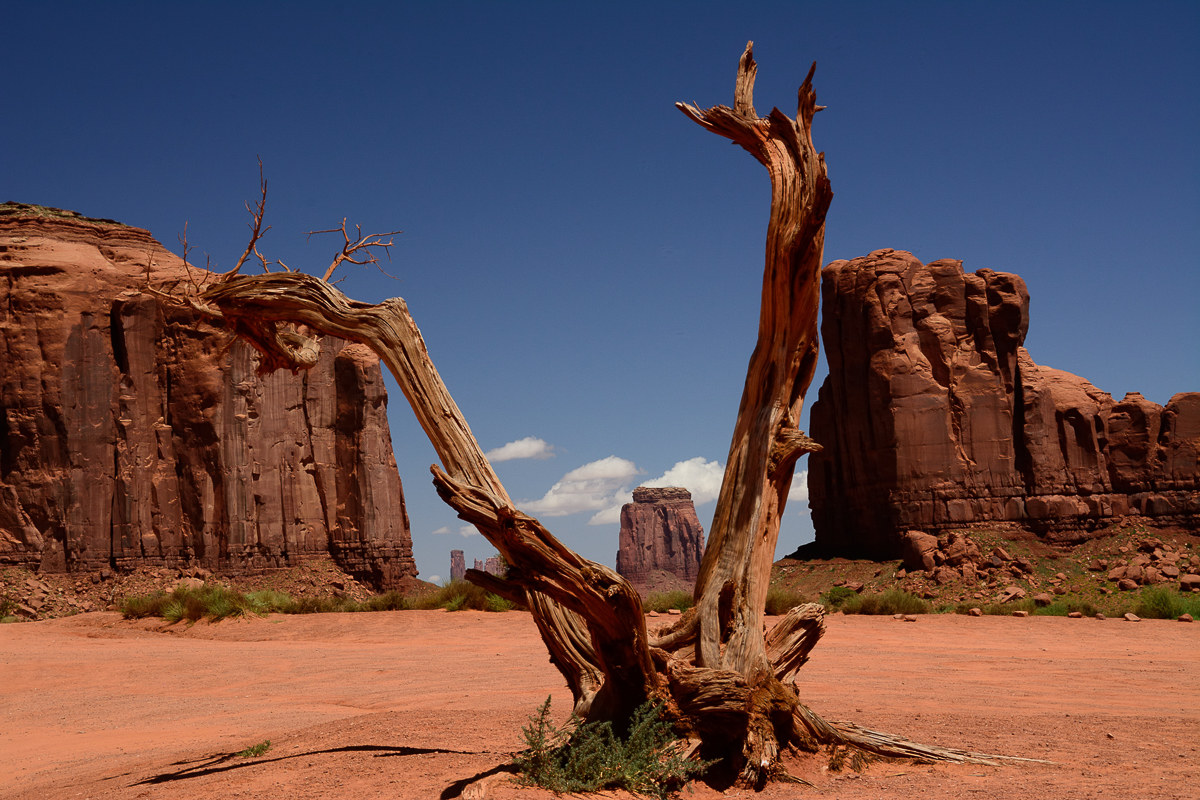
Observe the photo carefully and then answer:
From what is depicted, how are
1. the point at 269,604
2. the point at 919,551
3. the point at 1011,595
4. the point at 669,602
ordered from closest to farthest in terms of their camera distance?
the point at 669,602, the point at 269,604, the point at 1011,595, the point at 919,551

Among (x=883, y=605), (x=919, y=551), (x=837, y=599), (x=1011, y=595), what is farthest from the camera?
(x=919, y=551)

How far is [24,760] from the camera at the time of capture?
7.73 m

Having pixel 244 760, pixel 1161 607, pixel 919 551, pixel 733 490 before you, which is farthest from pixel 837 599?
pixel 244 760

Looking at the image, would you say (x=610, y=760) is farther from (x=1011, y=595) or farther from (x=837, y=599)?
(x=1011, y=595)

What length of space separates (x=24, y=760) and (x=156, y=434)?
93.0 ft

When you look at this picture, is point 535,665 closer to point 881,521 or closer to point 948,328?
point 881,521

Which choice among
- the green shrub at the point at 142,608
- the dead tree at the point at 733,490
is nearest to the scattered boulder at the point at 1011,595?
the dead tree at the point at 733,490

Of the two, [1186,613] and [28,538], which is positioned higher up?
[28,538]

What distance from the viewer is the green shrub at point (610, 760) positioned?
5516 millimetres

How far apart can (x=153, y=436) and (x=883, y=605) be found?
26.1m

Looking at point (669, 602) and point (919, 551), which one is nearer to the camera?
point (669, 602)

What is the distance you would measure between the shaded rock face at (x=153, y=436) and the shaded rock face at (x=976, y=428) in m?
19.0

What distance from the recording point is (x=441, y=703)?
10.1m

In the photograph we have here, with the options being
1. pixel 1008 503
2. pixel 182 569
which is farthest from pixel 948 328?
pixel 182 569
